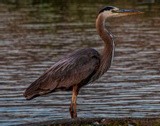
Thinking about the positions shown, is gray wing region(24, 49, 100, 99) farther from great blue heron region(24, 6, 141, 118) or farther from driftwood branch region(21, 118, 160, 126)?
driftwood branch region(21, 118, 160, 126)

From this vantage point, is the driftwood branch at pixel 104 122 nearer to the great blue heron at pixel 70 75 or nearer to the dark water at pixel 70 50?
the great blue heron at pixel 70 75

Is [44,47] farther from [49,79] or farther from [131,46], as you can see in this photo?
[49,79]

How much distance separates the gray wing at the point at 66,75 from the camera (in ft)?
→ 39.0

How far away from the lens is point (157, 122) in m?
10.3

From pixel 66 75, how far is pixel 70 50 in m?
9.36

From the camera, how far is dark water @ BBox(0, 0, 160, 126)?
1413 cm

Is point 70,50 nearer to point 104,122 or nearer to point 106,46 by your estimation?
point 106,46

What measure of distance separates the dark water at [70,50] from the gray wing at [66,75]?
3.93ft

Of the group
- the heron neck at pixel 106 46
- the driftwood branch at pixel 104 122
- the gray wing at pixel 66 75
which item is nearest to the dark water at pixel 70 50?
the gray wing at pixel 66 75

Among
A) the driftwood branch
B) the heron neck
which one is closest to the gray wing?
the heron neck

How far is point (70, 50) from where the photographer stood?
21297 millimetres

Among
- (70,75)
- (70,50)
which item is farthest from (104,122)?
(70,50)

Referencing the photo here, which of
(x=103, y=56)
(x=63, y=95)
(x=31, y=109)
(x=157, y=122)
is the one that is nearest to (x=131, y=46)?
(x=63, y=95)

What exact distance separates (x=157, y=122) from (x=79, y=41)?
13049 millimetres
